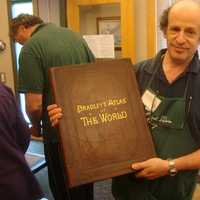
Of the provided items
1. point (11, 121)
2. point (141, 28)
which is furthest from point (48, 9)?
point (11, 121)

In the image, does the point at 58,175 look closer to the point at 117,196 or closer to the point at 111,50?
the point at 117,196

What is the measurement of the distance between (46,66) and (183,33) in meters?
0.94

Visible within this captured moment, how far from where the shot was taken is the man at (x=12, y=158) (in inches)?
56.7

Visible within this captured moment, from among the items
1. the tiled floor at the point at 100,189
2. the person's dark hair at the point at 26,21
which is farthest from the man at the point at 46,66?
the tiled floor at the point at 100,189

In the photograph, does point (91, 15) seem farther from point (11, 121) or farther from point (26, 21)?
point (11, 121)

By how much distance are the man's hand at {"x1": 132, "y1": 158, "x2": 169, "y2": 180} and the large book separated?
3cm

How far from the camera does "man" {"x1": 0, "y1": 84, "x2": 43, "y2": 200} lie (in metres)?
1.44

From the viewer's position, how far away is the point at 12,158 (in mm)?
1472

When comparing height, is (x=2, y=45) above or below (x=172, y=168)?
above

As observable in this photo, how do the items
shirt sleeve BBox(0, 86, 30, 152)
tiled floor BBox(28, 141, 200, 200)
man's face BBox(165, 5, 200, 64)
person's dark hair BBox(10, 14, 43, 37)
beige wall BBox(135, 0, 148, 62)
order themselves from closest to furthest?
man's face BBox(165, 5, 200, 64) → shirt sleeve BBox(0, 86, 30, 152) → person's dark hair BBox(10, 14, 43, 37) → tiled floor BBox(28, 141, 200, 200) → beige wall BBox(135, 0, 148, 62)

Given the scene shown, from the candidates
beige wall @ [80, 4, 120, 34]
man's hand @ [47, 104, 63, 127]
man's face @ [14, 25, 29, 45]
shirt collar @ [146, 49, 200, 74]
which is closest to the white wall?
beige wall @ [80, 4, 120, 34]

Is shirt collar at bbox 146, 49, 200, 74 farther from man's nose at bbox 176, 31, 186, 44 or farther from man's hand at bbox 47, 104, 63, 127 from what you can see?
man's hand at bbox 47, 104, 63, 127

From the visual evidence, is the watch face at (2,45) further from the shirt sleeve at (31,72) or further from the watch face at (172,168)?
the watch face at (172,168)

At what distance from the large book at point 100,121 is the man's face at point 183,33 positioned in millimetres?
188
